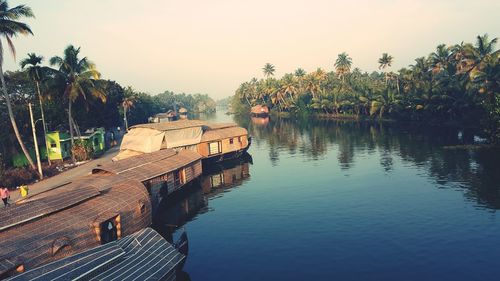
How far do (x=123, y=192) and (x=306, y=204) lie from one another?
15.9 m

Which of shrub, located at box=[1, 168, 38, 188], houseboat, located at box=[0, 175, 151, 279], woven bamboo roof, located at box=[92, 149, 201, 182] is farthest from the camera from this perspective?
shrub, located at box=[1, 168, 38, 188]

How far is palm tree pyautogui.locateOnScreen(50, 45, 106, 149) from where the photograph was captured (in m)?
47.8

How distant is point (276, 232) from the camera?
26.4m

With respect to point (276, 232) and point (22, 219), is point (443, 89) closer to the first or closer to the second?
point (276, 232)

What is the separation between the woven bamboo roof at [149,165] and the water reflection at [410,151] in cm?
1566

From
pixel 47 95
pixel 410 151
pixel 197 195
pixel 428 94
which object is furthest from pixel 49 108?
pixel 428 94

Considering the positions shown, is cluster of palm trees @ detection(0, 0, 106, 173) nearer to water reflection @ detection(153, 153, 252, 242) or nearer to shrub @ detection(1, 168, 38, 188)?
shrub @ detection(1, 168, 38, 188)

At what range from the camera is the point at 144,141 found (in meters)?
45.5

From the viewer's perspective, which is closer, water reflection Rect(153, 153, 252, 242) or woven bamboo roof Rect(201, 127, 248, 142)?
water reflection Rect(153, 153, 252, 242)

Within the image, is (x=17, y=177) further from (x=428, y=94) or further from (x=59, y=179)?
(x=428, y=94)

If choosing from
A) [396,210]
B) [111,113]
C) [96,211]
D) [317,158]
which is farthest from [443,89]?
[96,211]

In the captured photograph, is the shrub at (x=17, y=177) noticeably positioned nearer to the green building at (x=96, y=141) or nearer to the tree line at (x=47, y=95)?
the tree line at (x=47, y=95)

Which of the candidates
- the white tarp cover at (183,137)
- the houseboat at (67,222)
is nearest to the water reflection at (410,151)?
the white tarp cover at (183,137)

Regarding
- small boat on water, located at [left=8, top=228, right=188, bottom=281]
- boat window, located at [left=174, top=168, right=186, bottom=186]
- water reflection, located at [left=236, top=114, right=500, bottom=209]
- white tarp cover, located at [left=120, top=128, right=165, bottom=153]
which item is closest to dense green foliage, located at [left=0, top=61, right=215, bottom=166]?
white tarp cover, located at [left=120, top=128, right=165, bottom=153]
